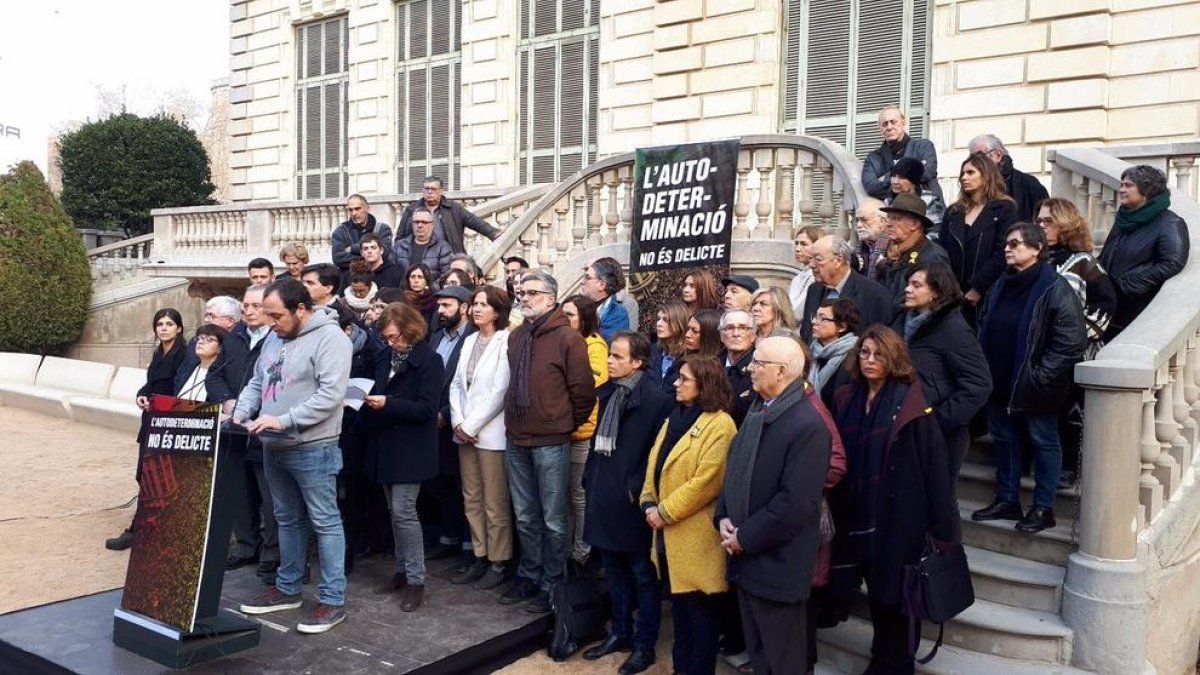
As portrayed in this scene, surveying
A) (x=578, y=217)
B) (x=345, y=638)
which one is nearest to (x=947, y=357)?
(x=345, y=638)

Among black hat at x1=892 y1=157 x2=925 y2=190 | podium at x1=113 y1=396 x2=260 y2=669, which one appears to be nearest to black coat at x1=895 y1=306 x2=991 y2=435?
black hat at x1=892 y1=157 x2=925 y2=190

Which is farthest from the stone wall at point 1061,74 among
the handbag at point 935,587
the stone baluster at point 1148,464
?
the handbag at point 935,587

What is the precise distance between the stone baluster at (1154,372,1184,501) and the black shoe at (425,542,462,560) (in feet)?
13.5

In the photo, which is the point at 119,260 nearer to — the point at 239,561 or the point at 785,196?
the point at 239,561

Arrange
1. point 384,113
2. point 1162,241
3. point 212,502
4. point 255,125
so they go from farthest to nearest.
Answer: point 255,125
point 384,113
point 1162,241
point 212,502

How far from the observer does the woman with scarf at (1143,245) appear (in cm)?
566

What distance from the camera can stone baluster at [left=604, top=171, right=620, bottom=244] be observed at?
942 cm

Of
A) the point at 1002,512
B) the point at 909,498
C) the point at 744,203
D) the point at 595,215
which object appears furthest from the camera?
the point at 595,215

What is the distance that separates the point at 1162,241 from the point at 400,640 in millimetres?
4714

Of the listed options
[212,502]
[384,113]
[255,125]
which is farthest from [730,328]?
[255,125]

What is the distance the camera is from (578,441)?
586 centimetres

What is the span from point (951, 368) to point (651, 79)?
381 inches

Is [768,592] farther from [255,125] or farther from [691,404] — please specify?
[255,125]

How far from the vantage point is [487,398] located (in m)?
5.83
